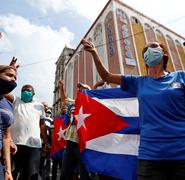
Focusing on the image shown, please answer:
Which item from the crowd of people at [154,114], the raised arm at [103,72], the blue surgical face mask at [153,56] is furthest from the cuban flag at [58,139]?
the blue surgical face mask at [153,56]

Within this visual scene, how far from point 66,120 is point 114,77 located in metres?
3.23

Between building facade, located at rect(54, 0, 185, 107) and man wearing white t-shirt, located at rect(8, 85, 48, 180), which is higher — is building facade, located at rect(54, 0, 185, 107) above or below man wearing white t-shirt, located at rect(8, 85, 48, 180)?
above

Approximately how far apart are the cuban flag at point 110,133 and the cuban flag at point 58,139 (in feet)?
6.17

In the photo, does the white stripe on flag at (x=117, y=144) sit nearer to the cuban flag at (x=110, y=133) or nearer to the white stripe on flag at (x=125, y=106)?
the cuban flag at (x=110, y=133)

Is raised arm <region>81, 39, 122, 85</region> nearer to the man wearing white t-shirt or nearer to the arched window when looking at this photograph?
the man wearing white t-shirt

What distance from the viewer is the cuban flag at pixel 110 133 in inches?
129

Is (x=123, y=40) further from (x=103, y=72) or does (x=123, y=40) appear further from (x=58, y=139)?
(x=103, y=72)

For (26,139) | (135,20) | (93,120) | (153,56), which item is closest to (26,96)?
(26,139)

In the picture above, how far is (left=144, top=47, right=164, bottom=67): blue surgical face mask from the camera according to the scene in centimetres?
230

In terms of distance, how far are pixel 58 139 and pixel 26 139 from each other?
216 centimetres

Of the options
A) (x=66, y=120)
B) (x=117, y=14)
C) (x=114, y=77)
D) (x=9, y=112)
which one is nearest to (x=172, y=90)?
(x=114, y=77)

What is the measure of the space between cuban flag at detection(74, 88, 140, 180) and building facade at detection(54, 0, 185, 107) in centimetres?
1553

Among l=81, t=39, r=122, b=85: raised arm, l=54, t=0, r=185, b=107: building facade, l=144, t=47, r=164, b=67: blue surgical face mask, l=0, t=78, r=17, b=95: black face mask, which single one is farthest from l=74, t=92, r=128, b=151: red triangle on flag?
l=54, t=0, r=185, b=107: building facade

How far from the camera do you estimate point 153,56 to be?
2305 mm
